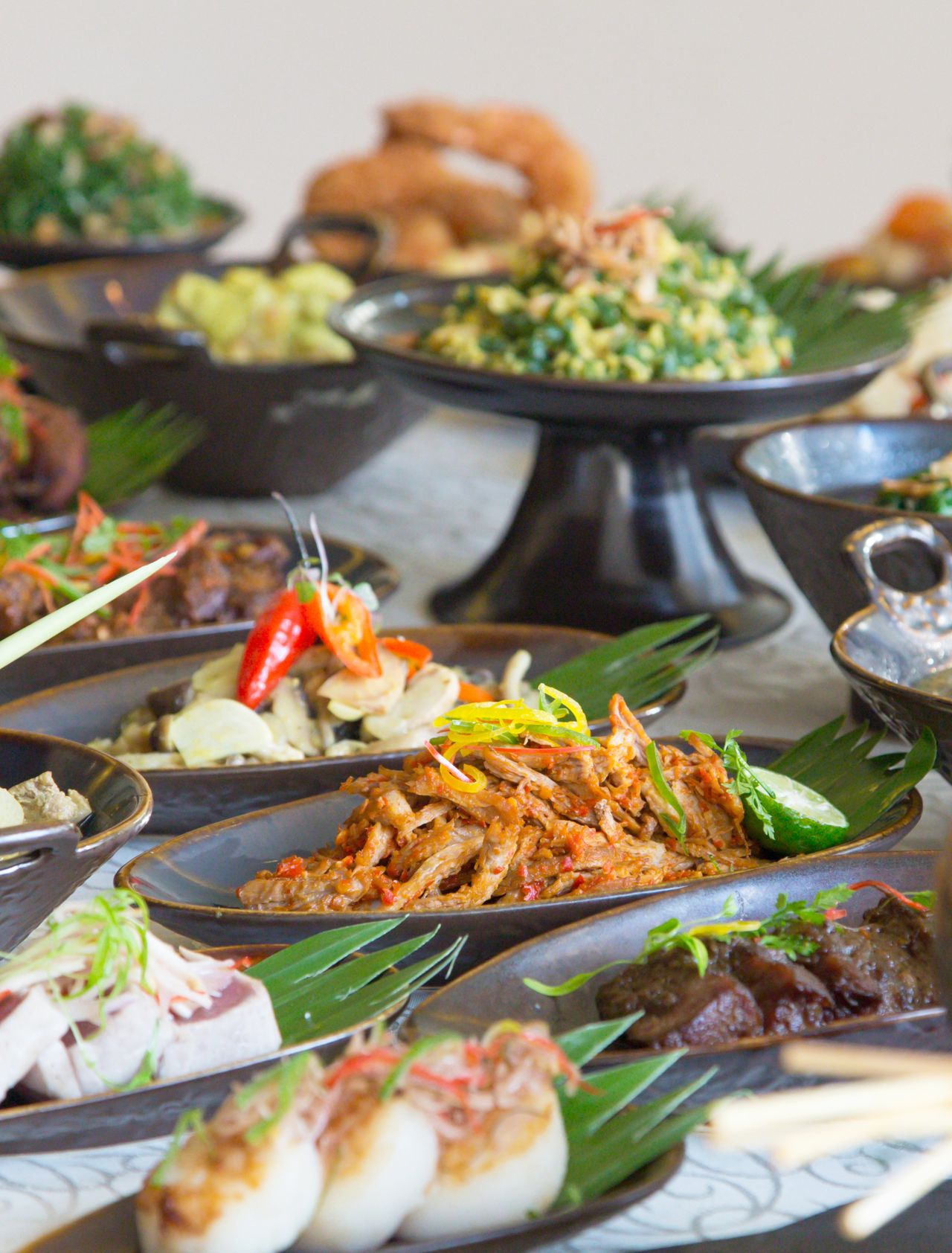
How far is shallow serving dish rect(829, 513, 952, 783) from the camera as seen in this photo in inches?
52.8

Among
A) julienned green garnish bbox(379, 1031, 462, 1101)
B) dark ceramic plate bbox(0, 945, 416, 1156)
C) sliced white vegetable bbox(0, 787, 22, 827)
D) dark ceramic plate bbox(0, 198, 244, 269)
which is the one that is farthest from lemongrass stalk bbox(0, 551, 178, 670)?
dark ceramic plate bbox(0, 198, 244, 269)

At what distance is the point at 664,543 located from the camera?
2.08 m

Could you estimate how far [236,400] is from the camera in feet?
7.98

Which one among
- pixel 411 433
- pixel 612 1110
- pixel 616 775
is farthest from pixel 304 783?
pixel 411 433

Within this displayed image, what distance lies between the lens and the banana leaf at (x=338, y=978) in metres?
0.99

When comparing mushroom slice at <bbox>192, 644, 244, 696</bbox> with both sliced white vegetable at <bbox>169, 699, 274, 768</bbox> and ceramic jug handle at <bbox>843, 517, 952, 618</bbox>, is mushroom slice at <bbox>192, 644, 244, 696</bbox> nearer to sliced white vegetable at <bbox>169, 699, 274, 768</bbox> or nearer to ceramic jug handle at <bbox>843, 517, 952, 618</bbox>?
sliced white vegetable at <bbox>169, 699, 274, 768</bbox>

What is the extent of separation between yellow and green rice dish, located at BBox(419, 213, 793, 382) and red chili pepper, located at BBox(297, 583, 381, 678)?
0.51 m

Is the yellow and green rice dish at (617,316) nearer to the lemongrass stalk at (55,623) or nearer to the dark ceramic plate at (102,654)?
the dark ceramic plate at (102,654)

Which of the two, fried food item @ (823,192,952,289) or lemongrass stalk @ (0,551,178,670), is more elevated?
fried food item @ (823,192,952,289)

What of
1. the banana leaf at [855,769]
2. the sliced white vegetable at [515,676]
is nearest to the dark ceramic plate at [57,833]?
the sliced white vegetable at [515,676]

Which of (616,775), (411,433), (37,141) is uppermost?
(37,141)

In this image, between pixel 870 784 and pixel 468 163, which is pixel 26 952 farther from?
pixel 468 163

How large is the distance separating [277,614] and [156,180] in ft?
8.22

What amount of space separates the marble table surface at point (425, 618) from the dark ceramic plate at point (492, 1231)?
12 cm
